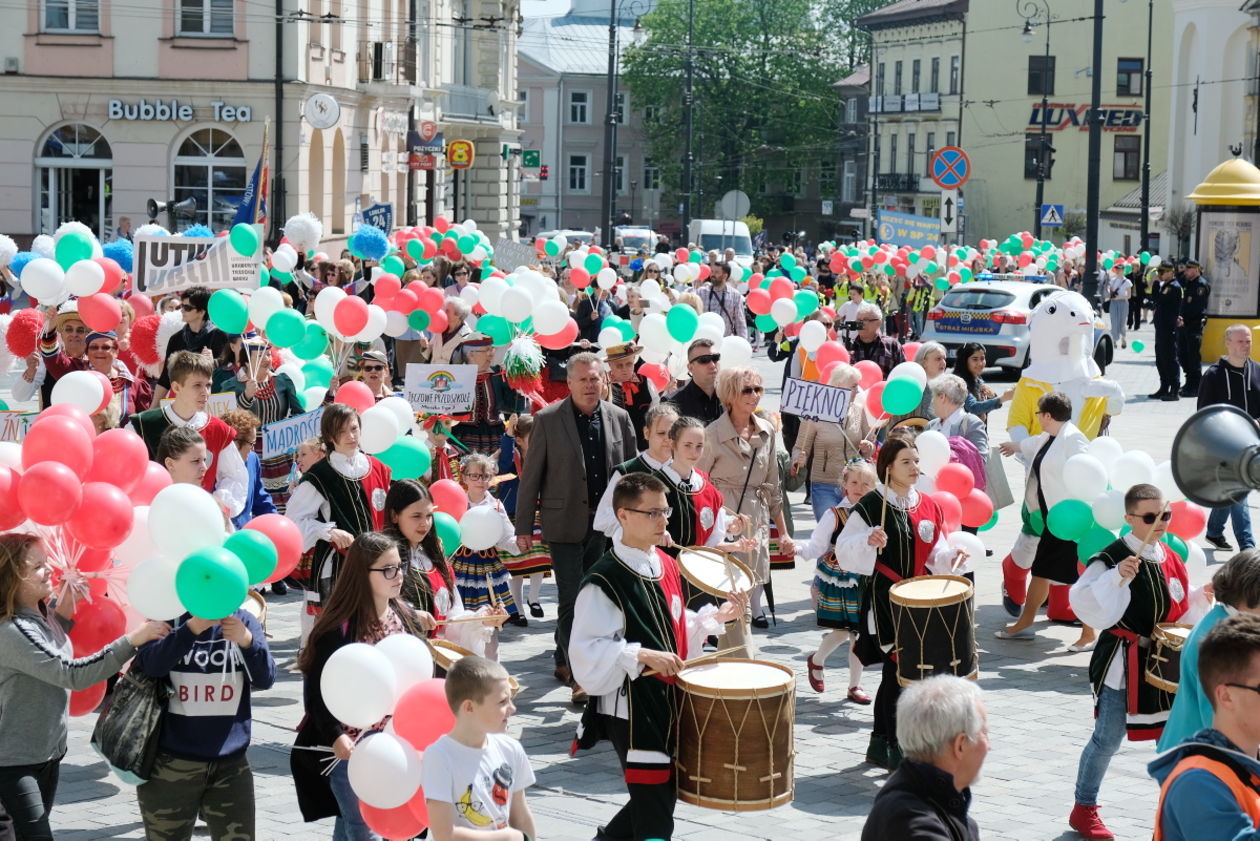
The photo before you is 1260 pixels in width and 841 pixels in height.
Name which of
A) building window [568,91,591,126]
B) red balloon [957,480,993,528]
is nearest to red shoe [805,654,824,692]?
red balloon [957,480,993,528]

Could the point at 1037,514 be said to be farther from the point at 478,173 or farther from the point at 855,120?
the point at 855,120

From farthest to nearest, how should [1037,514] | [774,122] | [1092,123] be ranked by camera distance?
[774,122]
[1092,123]
[1037,514]

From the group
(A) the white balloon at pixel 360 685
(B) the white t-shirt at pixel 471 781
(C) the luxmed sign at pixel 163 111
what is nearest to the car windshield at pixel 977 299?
(C) the luxmed sign at pixel 163 111

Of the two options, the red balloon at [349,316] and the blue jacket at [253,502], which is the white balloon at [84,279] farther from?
the blue jacket at [253,502]

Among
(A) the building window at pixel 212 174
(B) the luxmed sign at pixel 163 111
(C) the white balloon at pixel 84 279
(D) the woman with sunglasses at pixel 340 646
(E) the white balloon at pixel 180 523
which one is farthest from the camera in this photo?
(A) the building window at pixel 212 174

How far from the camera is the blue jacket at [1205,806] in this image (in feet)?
14.7

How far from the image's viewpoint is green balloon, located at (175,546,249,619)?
5.94 meters

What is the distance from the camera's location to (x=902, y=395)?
11930 mm

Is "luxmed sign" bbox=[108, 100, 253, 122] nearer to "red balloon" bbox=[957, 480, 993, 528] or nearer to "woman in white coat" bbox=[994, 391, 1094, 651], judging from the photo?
"woman in white coat" bbox=[994, 391, 1094, 651]

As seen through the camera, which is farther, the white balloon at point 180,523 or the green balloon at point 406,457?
the green balloon at point 406,457

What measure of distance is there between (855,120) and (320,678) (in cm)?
9130

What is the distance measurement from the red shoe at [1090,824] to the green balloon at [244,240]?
9.21 metres

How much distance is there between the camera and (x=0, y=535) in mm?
6133

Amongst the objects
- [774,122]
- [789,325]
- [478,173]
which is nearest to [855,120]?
[774,122]
